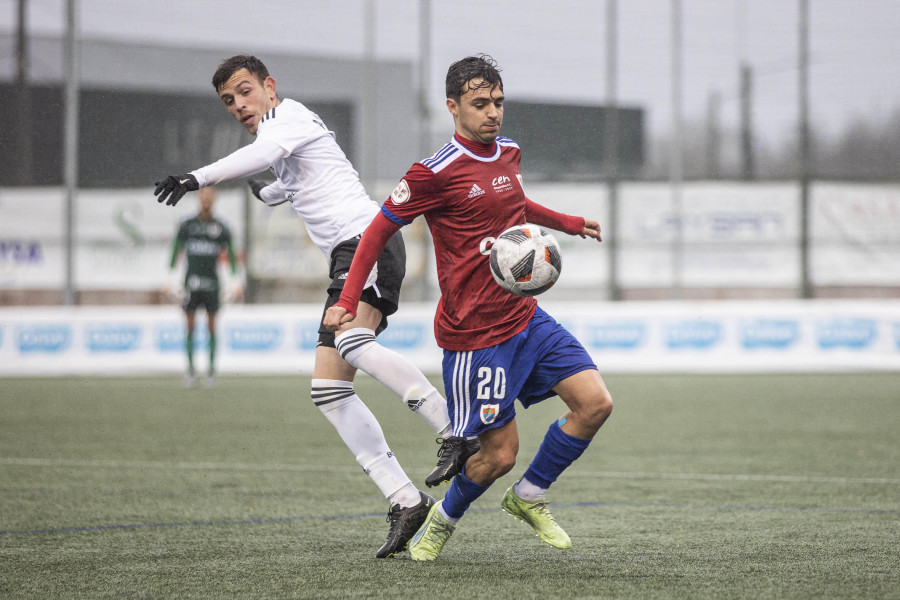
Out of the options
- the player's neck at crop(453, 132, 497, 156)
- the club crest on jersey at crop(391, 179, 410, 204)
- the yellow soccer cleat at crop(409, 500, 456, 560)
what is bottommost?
the yellow soccer cleat at crop(409, 500, 456, 560)

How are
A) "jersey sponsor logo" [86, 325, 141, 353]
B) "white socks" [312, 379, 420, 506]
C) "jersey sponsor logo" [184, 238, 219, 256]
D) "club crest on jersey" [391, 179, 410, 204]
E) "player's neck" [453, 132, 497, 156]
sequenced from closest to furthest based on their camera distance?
1. "club crest on jersey" [391, 179, 410, 204]
2. "player's neck" [453, 132, 497, 156]
3. "white socks" [312, 379, 420, 506]
4. "jersey sponsor logo" [184, 238, 219, 256]
5. "jersey sponsor logo" [86, 325, 141, 353]

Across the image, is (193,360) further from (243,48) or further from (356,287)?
(356,287)

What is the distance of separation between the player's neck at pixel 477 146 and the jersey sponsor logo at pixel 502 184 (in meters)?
0.11

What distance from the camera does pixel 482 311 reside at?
450cm

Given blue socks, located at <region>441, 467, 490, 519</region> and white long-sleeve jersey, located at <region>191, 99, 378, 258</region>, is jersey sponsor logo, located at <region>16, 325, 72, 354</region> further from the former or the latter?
blue socks, located at <region>441, 467, 490, 519</region>

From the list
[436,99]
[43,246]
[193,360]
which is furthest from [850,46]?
[43,246]

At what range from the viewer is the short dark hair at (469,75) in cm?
452

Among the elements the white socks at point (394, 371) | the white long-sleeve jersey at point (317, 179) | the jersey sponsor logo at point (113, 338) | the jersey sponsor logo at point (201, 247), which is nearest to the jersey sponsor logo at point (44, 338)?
the jersey sponsor logo at point (113, 338)

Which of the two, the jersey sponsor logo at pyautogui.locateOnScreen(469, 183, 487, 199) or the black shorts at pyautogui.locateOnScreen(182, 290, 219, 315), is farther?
the black shorts at pyautogui.locateOnScreen(182, 290, 219, 315)

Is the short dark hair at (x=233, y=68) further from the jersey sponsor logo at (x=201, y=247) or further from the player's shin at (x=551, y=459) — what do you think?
the jersey sponsor logo at (x=201, y=247)

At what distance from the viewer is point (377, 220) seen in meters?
4.50

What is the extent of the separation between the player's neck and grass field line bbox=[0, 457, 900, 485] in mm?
2965

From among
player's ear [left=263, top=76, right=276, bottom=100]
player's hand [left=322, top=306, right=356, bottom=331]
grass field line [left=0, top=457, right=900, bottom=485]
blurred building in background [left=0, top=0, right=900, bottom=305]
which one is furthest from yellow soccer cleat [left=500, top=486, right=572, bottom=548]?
blurred building in background [left=0, top=0, right=900, bottom=305]

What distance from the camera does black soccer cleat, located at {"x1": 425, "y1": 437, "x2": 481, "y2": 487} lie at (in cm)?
445
